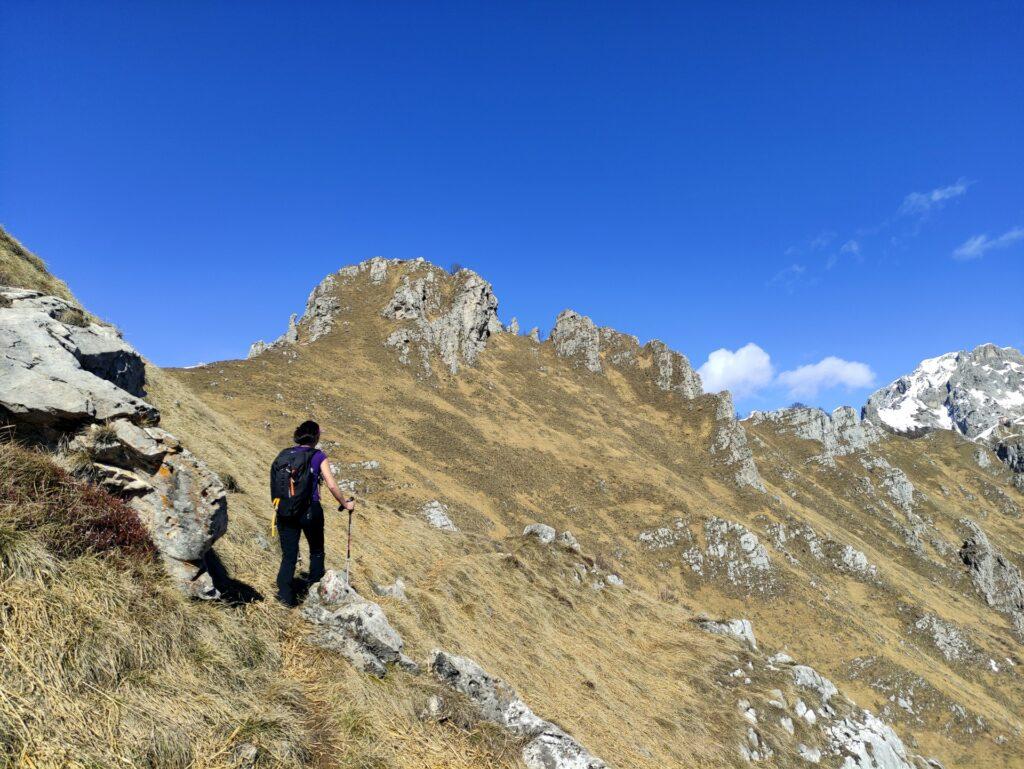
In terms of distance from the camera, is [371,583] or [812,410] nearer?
[371,583]

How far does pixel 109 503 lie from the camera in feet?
18.1

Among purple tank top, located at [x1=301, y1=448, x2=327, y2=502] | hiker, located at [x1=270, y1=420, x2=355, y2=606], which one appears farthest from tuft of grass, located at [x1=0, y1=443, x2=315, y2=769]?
purple tank top, located at [x1=301, y1=448, x2=327, y2=502]

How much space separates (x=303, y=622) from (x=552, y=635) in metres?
8.45

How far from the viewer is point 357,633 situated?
6527 millimetres

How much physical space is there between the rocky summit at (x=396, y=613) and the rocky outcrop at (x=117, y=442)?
1.2 inches

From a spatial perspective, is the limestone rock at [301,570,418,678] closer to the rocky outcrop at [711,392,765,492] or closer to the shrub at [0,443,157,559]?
the shrub at [0,443,157,559]

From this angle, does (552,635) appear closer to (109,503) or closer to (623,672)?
(623,672)

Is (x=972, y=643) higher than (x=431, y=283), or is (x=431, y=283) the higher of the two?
(x=431, y=283)

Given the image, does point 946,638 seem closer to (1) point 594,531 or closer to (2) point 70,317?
(1) point 594,531

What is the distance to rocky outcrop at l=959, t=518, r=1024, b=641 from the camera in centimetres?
6184

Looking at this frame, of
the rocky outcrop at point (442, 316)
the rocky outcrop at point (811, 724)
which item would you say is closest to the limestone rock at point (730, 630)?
the rocky outcrop at point (811, 724)

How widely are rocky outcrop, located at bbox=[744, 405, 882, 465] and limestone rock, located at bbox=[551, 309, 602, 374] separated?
36.8 metres

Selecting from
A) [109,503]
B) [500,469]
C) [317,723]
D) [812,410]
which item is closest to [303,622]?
[317,723]

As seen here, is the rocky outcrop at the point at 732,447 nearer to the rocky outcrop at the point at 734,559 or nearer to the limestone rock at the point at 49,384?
the rocky outcrop at the point at 734,559
